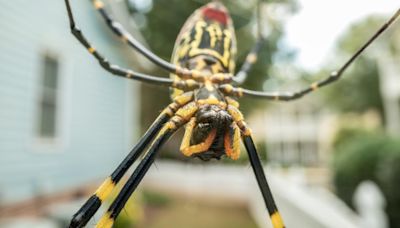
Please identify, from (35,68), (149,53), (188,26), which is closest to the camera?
(149,53)

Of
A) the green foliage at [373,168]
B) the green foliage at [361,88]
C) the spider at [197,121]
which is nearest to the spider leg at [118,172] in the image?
the spider at [197,121]

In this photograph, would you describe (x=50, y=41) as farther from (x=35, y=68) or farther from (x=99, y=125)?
(x=99, y=125)

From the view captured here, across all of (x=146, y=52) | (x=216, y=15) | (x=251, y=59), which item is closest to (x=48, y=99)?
(x=251, y=59)

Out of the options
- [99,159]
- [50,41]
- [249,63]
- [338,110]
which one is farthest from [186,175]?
[338,110]

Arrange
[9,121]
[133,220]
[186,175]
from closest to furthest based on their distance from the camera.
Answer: [9,121] < [133,220] < [186,175]

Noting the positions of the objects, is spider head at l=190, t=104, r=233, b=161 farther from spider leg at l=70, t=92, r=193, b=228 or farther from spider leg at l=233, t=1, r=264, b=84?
spider leg at l=233, t=1, r=264, b=84

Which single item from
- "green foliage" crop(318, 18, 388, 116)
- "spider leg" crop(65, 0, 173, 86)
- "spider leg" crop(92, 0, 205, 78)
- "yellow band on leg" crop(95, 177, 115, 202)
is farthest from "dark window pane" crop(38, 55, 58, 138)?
"green foliage" crop(318, 18, 388, 116)

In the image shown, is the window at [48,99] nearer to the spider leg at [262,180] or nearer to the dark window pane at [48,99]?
the dark window pane at [48,99]
